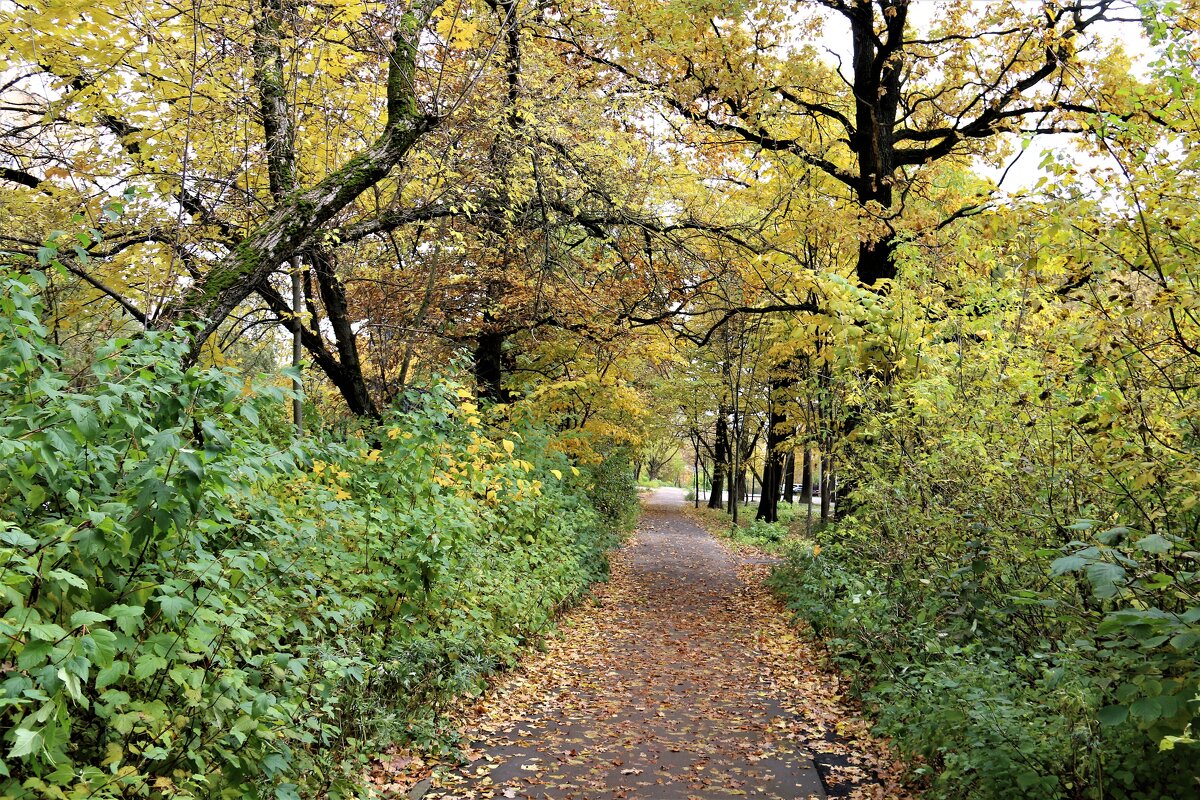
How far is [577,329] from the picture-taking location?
1264cm

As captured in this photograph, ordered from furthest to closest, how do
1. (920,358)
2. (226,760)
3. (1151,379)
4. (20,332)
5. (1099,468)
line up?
(920,358), (1099,468), (1151,379), (226,760), (20,332)

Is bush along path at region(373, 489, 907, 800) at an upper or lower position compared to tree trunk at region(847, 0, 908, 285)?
lower

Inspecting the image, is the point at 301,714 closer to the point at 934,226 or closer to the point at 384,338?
the point at 384,338

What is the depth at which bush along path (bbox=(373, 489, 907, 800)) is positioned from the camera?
4945 mm

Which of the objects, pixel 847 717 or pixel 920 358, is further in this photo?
pixel 920 358

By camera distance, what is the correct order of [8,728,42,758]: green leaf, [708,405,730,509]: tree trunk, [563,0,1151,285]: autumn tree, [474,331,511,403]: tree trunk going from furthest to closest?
[708,405,730,509]: tree trunk, [474,331,511,403]: tree trunk, [563,0,1151,285]: autumn tree, [8,728,42,758]: green leaf

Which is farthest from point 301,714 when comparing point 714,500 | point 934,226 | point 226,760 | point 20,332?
point 714,500

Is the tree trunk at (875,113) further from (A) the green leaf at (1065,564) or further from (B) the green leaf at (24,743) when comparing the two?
(B) the green leaf at (24,743)

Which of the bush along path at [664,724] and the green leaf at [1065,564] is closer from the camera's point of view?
the green leaf at [1065,564]

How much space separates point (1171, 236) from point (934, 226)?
7.94 metres

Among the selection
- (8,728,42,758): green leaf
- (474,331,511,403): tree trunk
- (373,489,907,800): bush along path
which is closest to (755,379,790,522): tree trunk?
(474,331,511,403): tree trunk

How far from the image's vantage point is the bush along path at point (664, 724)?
495 centimetres

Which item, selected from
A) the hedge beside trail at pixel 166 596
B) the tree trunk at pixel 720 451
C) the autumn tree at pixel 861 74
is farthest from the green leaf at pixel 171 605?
the tree trunk at pixel 720 451

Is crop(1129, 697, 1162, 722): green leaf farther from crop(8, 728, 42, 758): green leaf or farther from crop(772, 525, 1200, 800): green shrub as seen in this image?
crop(8, 728, 42, 758): green leaf
